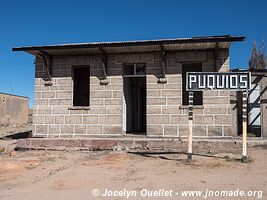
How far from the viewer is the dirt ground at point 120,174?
219 inches

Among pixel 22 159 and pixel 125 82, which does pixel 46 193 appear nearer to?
pixel 22 159

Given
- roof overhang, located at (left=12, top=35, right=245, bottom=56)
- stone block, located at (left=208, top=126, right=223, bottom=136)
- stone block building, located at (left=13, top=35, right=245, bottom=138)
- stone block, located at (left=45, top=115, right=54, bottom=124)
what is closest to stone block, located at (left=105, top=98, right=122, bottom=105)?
stone block building, located at (left=13, top=35, right=245, bottom=138)

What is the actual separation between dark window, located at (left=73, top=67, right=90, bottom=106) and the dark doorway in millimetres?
2334

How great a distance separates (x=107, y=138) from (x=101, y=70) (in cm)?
244

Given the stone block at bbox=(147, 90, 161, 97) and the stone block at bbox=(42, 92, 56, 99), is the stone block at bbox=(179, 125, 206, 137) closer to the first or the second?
the stone block at bbox=(147, 90, 161, 97)

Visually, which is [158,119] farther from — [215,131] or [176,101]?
[215,131]

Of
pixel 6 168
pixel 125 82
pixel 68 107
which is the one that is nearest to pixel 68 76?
pixel 68 107

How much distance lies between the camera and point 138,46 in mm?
10203

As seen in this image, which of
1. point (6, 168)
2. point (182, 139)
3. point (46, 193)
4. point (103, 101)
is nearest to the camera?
point (46, 193)

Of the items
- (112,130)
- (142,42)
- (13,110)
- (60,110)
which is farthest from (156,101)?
(13,110)

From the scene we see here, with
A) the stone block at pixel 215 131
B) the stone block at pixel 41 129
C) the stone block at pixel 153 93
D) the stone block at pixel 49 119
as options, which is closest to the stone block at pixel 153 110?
the stone block at pixel 153 93

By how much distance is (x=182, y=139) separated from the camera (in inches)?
404

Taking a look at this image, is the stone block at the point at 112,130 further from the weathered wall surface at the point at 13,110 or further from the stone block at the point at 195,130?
the weathered wall surface at the point at 13,110

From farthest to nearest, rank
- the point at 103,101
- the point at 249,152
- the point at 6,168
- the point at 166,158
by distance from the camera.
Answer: the point at 103,101 < the point at 249,152 < the point at 166,158 < the point at 6,168
